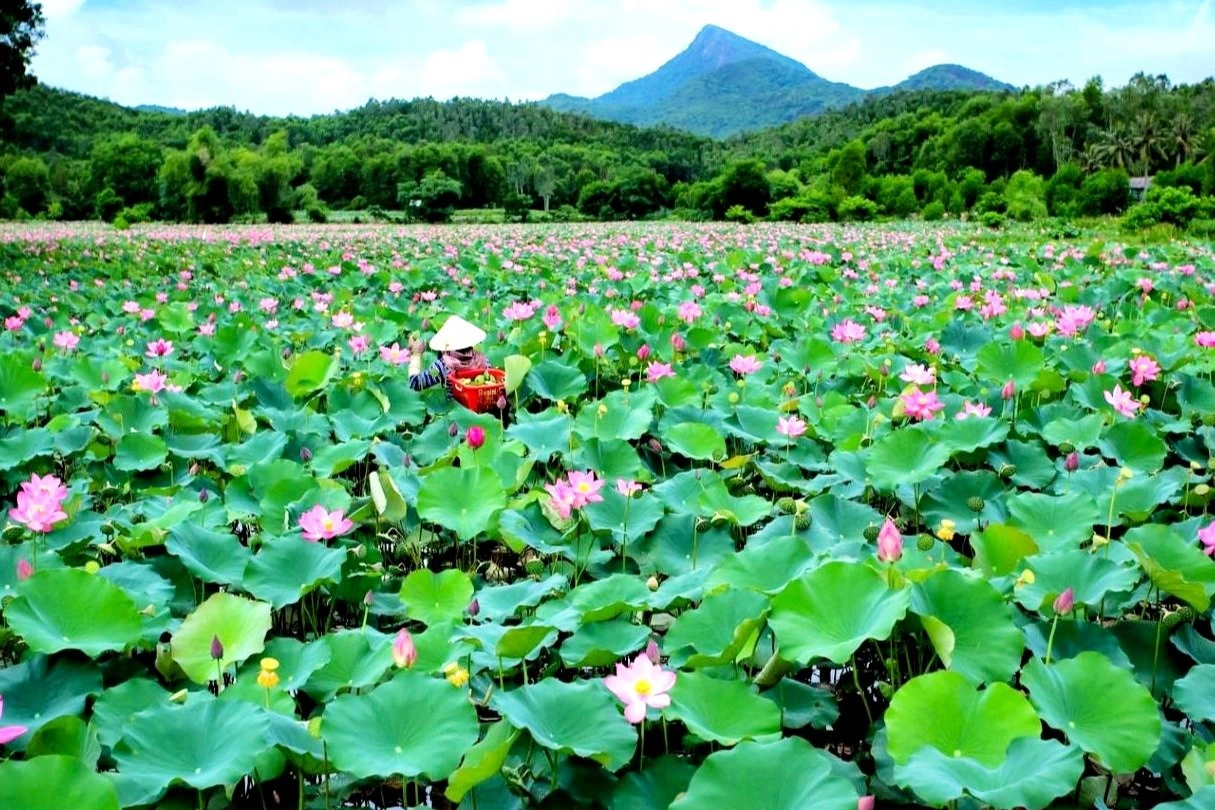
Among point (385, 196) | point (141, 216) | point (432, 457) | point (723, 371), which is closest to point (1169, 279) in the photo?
point (723, 371)

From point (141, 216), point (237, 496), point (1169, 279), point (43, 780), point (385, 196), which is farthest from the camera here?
point (385, 196)

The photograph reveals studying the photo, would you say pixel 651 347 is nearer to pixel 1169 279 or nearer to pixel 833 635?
pixel 833 635

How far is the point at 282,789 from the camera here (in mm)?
1515

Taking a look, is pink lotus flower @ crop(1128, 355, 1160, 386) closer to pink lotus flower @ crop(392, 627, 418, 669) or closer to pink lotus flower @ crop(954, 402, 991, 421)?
pink lotus flower @ crop(954, 402, 991, 421)

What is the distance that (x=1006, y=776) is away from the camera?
1209mm

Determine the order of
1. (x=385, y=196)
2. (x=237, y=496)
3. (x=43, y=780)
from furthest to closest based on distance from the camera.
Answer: (x=385, y=196), (x=237, y=496), (x=43, y=780)

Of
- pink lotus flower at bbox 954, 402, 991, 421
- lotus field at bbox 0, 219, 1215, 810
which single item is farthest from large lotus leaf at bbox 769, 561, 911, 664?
pink lotus flower at bbox 954, 402, 991, 421

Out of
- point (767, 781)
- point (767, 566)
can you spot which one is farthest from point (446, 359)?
point (767, 781)

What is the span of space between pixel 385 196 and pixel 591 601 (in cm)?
A: 5176

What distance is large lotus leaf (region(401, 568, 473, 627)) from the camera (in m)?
1.87

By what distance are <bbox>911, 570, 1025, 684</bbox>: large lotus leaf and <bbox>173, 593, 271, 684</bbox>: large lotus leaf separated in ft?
3.90

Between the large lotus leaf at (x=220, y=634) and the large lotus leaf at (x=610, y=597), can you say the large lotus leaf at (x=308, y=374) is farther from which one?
the large lotus leaf at (x=610, y=597)

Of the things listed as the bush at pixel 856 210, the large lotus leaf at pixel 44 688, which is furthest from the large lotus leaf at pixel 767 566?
the bush at pixel 856 210

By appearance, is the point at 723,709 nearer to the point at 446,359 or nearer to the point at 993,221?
the point at 446,359
